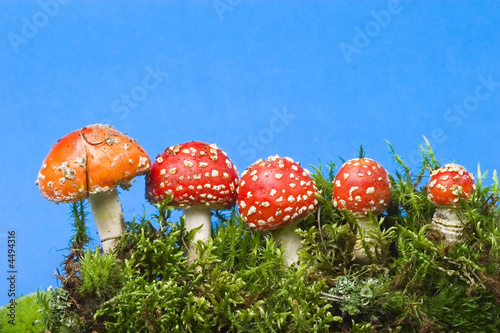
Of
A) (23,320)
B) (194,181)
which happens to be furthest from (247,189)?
(23,320)

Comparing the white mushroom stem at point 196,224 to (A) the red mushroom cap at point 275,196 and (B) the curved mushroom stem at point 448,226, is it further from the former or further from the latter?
(B) the curved mushroom stem at point 448,226

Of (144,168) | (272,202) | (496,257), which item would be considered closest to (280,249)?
(272,202)

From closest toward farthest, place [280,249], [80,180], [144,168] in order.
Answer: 1. [80,180]
2. [144,168]
3. [280,249]

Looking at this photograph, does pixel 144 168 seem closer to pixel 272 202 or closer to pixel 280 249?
pixel 272 202

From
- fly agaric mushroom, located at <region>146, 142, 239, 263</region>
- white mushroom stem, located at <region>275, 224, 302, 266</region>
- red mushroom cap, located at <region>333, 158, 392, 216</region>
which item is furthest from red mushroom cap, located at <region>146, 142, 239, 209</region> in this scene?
red mushroom cap, located at <region>333, 158, 392, 216</region>

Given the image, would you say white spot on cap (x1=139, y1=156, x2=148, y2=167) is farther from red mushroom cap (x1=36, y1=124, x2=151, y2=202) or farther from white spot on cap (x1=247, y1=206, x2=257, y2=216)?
white spot on cap (x1=247, y1=206, x2=257, y2=216)

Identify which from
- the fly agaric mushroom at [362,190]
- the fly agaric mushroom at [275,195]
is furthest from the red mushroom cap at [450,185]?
the fly agaric mushroom at [275,195]

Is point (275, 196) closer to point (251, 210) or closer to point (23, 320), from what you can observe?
point (251, 210)
